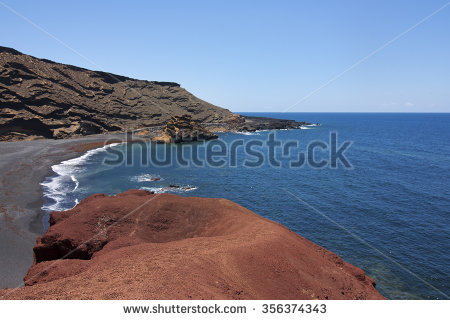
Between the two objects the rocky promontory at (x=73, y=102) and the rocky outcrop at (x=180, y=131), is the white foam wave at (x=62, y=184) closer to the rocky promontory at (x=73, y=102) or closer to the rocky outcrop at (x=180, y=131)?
the rocky promontory at (x=73, y=102)

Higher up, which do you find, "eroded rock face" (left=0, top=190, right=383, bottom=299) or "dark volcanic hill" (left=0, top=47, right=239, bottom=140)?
"dark volcanic hill" (left=0, top=47, right=239, bottom=140)

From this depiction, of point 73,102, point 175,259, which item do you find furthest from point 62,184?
point 73,102

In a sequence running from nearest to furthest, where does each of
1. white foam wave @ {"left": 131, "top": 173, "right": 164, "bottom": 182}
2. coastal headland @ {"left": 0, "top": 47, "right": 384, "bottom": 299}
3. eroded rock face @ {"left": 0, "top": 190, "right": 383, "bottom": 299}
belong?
1. eroded rock face @ {"left": 0, "top": 190, "right": 383, "bottom": 299}
2. coastal headland @ {"left": 0, "top": 47, "right": 384, "bottom": 299}
3. white foam wave @ {"left": 131, "top": 173, "right": 164, "bottom": 182}

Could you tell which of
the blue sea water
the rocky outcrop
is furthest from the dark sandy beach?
the rocky outcrop

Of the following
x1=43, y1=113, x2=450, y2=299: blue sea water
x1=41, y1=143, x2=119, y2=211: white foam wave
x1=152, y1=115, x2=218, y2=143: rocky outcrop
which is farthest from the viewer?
x1=152, y1=115, x2=218, y2=143: rocky outcrop

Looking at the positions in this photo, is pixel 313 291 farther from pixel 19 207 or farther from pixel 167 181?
pixel 167 181
